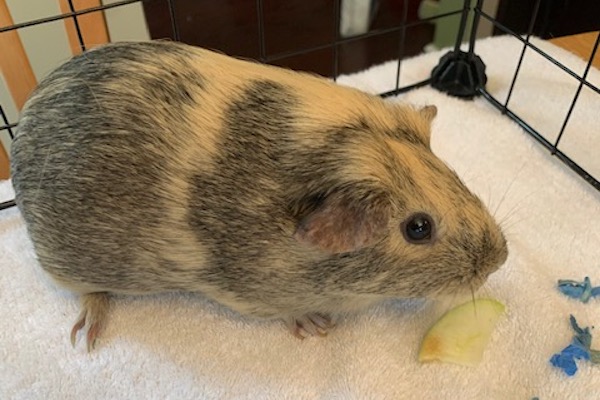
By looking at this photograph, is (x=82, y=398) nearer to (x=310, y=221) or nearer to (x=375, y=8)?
(x=310, y=221)

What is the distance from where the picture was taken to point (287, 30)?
2.60 m

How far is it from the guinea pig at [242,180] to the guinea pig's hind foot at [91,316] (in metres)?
0.21

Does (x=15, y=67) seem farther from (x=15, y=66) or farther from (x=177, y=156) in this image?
(x=177, y=156)

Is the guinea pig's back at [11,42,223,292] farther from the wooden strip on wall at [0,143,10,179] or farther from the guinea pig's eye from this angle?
the wooden strip on wall at [0,143,10,179]

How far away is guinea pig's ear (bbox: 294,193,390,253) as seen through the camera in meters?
0.99

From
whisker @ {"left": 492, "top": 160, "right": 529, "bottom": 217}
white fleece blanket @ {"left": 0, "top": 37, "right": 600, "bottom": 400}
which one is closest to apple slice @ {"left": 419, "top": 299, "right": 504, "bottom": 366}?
white fleece blanket @ {"left": 0, "top": 37, "right": 600, "bottom": 400}

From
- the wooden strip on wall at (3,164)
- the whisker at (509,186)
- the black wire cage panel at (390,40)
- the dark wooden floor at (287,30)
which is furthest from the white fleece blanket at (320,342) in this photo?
the dark wooden floor at (287,30)

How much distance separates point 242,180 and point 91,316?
0.53 meters

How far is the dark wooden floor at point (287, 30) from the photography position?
2.46 m

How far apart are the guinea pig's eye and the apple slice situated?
12.8 inches

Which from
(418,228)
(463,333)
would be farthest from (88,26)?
(463,333)

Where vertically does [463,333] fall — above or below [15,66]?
below

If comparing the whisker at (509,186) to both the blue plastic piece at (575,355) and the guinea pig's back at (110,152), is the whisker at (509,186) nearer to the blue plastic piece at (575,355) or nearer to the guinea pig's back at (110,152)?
the blue plastic piece at (575,355)

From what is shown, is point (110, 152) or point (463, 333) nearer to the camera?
point (110, 152)
